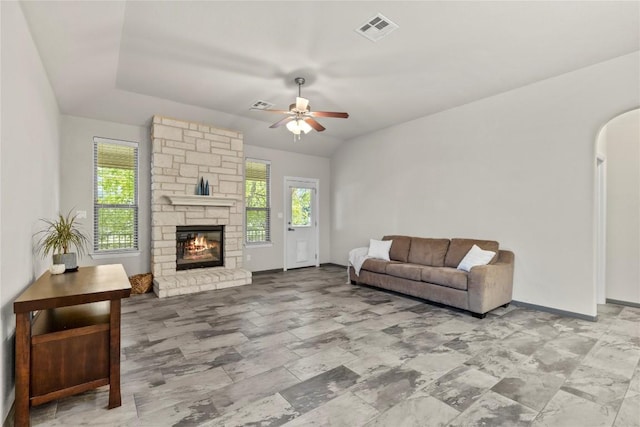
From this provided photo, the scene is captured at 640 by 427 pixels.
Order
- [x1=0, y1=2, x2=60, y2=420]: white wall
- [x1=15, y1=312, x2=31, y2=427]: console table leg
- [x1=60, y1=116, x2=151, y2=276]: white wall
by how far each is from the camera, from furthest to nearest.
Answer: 1. [x1=60, y1=116, x2=151, y2=276]: white wall
2. [x1=0, y1=2, x2=60, y2=420]: white wall
3. [x1=15, y1=312, x2=31, y2=427]: console table leg

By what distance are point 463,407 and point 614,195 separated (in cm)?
455

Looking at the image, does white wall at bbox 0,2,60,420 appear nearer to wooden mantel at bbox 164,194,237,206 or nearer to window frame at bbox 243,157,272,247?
wooden mantel at bbox 164,194,237,206

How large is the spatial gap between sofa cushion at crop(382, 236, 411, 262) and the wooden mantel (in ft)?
10.4

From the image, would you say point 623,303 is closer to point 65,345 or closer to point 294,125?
point 294,125

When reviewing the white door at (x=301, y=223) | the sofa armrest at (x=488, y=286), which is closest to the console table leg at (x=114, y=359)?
the sofa armrest at (x=488, y=286)

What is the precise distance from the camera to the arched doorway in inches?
170

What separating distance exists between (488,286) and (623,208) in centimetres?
263

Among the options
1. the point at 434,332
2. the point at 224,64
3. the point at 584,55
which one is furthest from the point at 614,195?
the point at 224,64

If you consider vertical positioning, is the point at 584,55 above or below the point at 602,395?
above

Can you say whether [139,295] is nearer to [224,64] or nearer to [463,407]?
[224,64]

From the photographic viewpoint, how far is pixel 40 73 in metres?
2.97

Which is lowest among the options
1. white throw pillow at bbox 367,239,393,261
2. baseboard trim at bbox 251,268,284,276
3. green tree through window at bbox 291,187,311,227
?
baseboard trim at bbox 251,268,284,276

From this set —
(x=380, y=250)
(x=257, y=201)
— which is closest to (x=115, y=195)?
(x=257, y=201)

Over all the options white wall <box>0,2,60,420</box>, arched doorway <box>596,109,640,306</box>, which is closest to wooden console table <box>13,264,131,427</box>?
white wall <box>0,2,60,420</box>
